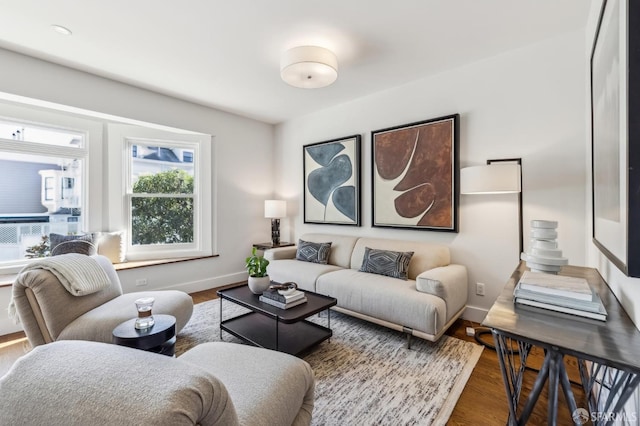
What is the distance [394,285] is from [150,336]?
1.93 meters

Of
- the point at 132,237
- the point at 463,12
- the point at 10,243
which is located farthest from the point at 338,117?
the point at 10,243

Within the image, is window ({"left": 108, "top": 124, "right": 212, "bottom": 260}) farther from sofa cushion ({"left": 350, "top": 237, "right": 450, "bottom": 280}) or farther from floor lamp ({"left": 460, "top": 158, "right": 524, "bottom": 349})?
floor lamp ({"left": 460, "top": 158, "right": 524, "bottom": 349})

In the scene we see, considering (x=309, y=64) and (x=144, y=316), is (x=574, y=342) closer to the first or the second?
(x=144, y=316)

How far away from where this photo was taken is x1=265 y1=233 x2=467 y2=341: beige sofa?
7.37 ft

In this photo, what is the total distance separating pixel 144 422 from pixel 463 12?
111 inches

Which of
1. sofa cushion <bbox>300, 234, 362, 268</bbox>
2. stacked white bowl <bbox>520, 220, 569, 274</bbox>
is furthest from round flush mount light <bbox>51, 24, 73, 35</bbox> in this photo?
stacked white bowl <bbox>520, 220, 569, 274</bbox>

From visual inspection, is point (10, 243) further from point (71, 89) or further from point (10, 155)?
point (71, 89)

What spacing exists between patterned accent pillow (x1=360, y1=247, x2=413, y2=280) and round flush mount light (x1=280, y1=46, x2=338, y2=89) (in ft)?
6.00

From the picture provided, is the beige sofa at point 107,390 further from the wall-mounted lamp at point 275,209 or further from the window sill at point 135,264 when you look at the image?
the wall-mounted lamp at point 275,209

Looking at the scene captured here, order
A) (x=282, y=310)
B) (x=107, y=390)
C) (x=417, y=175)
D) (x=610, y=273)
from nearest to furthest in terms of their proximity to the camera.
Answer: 1. (x=107, y=390)
2. (x=610, y=273)
3. (x=282, y=310)
4. (x=417, y=175)

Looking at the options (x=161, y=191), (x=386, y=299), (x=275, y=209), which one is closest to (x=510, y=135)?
(x=386, y=299)

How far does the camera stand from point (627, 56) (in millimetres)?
903

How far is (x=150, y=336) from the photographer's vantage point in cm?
157

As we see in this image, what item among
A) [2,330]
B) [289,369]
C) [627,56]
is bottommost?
[2,330]
